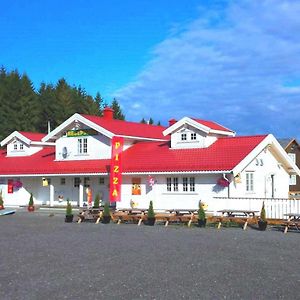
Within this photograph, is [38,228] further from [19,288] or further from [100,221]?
[19,288]

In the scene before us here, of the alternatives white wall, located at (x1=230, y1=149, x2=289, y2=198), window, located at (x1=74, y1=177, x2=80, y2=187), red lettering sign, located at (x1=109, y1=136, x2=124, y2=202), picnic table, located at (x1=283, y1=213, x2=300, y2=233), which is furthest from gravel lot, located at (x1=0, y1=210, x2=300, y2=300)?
window, located at (x1=74, y1=177, x2=80, y2=187)

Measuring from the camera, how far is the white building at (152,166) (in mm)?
26750

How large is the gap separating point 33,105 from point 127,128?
3362 centimetres

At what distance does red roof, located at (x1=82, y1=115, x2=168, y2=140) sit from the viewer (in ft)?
105

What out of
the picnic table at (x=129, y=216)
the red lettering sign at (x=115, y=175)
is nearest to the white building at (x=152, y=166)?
the red lettering sign at (x=115, y=175)

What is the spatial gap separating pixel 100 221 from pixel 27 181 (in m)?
12.9

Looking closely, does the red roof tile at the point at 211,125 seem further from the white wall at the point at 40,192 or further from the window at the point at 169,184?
the white wall at the point at 40,192

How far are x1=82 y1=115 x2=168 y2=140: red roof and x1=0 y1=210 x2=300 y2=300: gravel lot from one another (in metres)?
13.8

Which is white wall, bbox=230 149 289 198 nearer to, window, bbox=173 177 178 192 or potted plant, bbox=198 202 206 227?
window, bbox=173 177 178 192

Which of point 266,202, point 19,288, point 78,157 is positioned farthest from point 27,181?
point 19,288

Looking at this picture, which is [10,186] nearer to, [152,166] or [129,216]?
[152,166]

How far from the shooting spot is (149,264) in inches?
448

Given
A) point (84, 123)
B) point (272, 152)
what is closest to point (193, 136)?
point (272, 152)

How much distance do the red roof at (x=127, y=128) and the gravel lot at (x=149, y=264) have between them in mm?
13770
